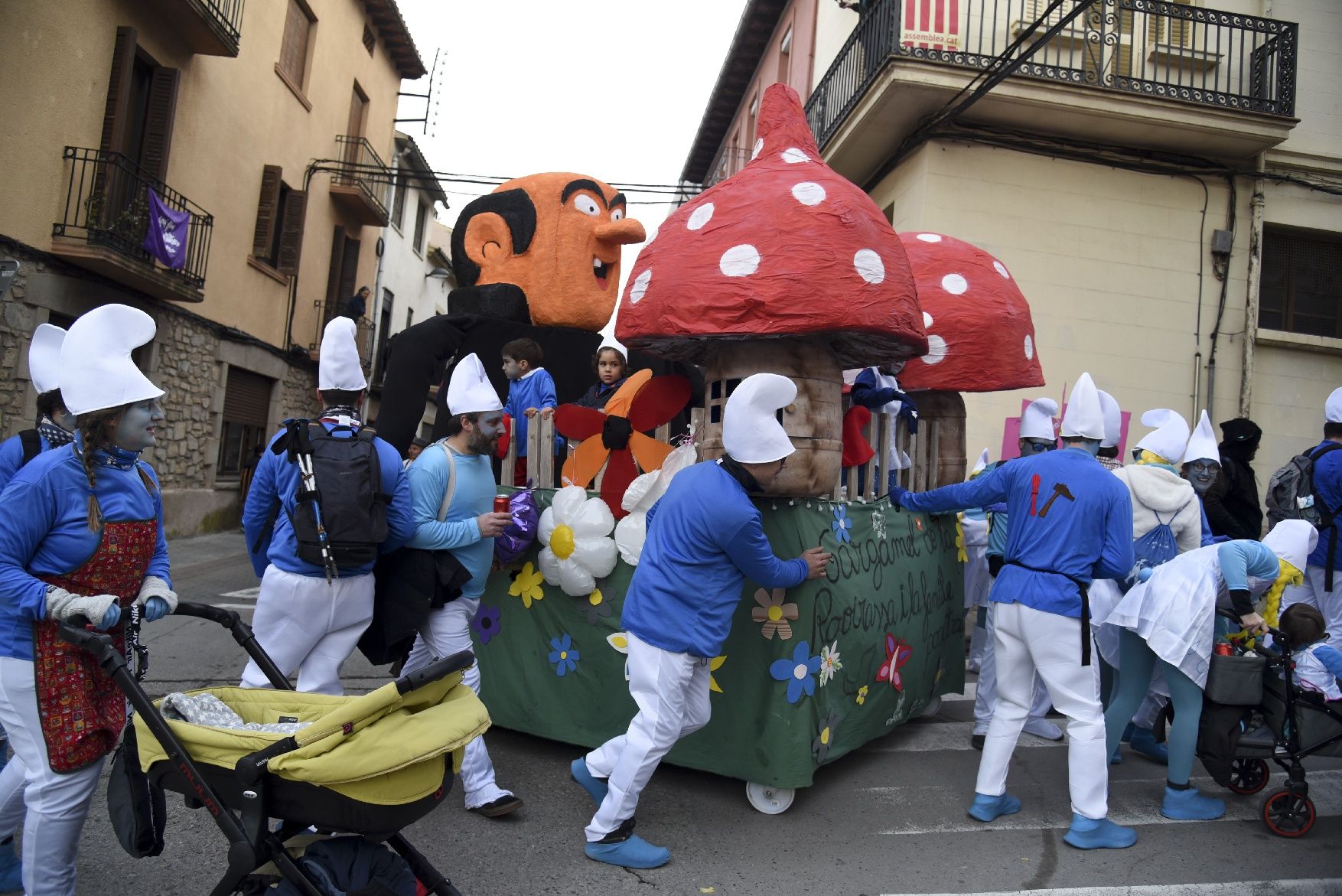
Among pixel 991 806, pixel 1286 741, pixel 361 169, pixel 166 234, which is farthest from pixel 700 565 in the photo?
pixel 361 169

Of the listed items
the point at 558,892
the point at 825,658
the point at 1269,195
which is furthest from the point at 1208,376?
the point at 558,892

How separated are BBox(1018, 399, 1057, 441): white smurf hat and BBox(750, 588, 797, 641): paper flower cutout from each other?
1948mm

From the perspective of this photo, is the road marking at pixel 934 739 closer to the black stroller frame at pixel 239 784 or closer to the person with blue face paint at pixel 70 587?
the black stroller frame at pixel 239 784

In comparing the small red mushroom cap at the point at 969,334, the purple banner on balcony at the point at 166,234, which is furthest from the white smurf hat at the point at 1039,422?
the purple banner on balcony at the point at 166,234

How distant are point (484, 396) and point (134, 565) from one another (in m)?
1.54

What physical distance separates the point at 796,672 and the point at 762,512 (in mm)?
715

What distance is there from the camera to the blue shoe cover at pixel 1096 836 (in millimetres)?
3938

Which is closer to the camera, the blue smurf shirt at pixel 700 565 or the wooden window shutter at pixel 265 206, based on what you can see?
the blue smurf shirt at pixel 700 565

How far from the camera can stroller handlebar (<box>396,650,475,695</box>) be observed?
2.43 m

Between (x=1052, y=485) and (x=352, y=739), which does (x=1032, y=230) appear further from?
(x=352, y=739)

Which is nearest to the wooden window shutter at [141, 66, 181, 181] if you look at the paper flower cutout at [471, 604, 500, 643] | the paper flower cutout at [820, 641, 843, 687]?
the paper flower cutout at [471, 604, 500, 643]

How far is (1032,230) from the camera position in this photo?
432 inches

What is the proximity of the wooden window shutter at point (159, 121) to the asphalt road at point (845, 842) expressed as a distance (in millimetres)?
10866

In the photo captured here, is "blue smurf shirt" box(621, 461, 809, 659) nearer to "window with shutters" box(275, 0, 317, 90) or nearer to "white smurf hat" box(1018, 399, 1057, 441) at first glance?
"white smurf hat" box(1018, 399, 1057, 441)
